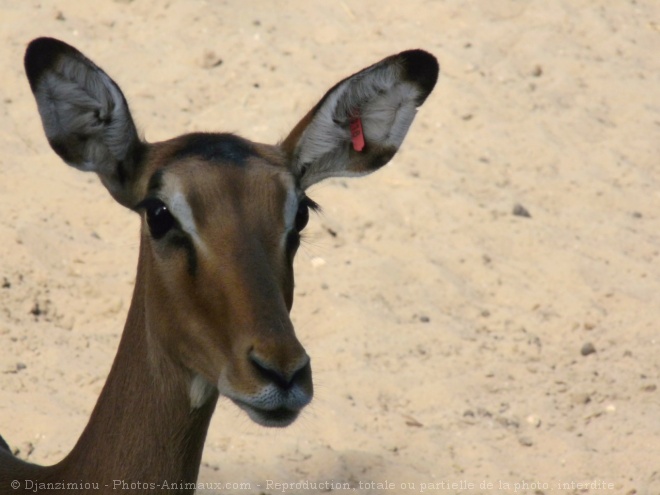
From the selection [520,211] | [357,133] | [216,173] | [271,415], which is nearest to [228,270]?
[216,173]

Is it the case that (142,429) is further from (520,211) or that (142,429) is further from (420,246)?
(520,211)

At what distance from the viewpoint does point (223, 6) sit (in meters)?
10.5

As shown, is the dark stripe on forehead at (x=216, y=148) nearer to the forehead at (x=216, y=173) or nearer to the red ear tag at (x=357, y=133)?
the forehead at (x=216, y=173)

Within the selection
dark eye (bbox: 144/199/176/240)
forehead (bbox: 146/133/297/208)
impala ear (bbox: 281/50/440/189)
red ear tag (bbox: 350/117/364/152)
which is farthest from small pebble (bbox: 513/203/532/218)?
dark eye (bbox: 144/199/176/240)

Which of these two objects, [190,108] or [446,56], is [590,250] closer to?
[446,56]

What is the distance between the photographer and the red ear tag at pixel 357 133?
15.9 feet

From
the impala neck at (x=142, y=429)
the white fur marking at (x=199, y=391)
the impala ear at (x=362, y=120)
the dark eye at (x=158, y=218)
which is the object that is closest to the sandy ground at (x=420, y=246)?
the impala neck at (x=142, y=429)

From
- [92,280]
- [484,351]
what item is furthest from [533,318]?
[92,280]

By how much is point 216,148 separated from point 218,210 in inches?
14.7

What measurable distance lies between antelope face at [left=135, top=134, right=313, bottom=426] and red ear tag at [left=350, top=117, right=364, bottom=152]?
0.58 m

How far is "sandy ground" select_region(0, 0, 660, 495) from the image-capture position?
21.5 feet

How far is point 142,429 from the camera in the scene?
166 inches

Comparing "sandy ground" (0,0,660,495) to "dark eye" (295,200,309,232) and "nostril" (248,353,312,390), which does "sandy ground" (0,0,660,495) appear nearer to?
"dark eye" (295,200,309,232)

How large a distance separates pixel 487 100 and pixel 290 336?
21.7 feet
